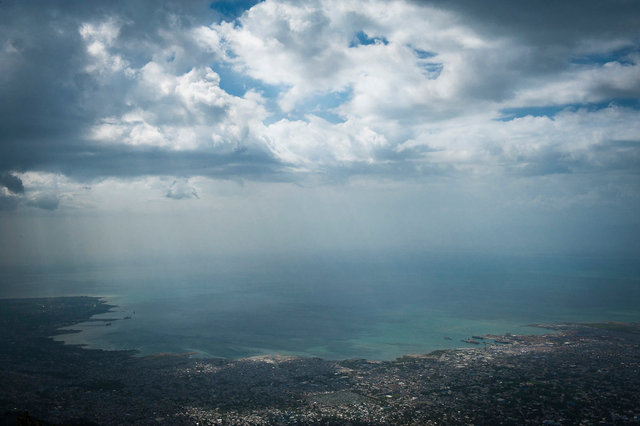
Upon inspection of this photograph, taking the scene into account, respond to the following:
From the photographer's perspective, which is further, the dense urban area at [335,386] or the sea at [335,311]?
the sea at [335,311]

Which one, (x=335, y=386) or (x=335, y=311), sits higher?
(x=335, y=386)

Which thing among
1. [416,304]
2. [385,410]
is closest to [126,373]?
[385,410]

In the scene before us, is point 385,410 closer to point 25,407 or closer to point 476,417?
point 476,417

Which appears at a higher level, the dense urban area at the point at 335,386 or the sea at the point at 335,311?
the dense urban area at the point at 335,386

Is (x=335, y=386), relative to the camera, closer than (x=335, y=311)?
Yes

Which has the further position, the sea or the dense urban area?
the sea
